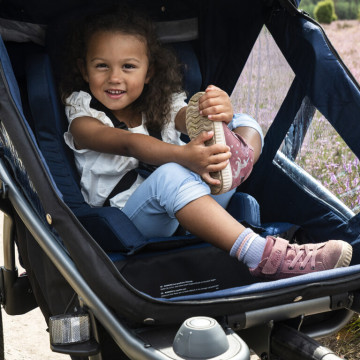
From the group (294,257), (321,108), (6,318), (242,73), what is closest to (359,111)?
(321,108)

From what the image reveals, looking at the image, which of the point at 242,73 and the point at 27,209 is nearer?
the point at 27,209

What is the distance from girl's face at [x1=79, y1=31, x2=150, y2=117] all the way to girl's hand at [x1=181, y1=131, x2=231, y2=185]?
48cm

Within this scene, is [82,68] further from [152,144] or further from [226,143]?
[226,143]

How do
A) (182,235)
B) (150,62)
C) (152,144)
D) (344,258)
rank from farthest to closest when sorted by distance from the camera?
(150,62) → (182,235) → (152,144) → (344,258)

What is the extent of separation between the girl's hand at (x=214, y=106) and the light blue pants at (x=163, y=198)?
0.20m

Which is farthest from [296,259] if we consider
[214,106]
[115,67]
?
[115,67]

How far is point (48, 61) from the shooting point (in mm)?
2592

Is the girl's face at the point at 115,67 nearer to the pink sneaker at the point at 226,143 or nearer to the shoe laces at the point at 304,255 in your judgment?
the pink sneaker at the point at 226,143

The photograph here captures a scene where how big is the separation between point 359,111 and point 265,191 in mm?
668

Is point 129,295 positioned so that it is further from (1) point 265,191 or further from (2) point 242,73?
(2) point 242,73

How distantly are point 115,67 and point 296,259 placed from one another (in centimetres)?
99

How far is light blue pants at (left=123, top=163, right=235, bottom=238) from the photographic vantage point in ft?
6.93

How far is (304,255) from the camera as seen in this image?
6.81ft

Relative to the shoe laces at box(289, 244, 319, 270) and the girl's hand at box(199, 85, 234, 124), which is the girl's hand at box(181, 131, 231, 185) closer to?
the girl's hand at box(199, 85, 234, 124)
